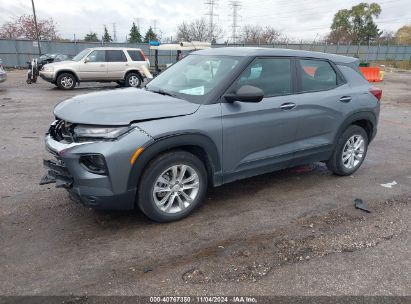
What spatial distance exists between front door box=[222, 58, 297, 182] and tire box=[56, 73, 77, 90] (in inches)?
516

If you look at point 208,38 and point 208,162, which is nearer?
point 208,162

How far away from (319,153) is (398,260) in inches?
Answer: 75.8

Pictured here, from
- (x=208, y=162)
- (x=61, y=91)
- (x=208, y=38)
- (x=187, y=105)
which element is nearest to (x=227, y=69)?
(x=187, y=105)

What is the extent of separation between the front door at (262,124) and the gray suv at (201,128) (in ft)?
0.04

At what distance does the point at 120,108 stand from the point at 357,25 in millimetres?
87088

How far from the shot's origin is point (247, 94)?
3.85m

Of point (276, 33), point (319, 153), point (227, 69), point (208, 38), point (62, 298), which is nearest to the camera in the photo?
point (62, 298)

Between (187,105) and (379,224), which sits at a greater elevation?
(187,105)

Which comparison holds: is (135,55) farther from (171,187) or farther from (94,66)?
(171,187)

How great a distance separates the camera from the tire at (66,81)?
15673 mm

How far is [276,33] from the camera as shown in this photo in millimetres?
67812

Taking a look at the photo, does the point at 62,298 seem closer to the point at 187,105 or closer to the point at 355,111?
the point at 187,105

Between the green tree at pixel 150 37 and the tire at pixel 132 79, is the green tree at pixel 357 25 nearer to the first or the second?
the green tree at pixel 150 37

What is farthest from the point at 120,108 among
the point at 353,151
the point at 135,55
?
the point at 135,55
